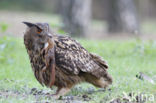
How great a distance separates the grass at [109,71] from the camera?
6047 millimetres

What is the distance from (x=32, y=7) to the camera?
3344 centimetres

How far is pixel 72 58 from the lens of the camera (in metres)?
6.02

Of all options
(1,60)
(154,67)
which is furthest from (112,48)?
(1,60)

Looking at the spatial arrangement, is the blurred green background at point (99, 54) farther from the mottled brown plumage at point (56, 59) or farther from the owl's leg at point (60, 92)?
the mottled brown plumage at point (56, 59)

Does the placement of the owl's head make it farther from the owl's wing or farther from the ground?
the ground

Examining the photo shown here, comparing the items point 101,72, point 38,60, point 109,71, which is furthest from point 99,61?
point 109,71

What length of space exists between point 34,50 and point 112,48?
21.9ft

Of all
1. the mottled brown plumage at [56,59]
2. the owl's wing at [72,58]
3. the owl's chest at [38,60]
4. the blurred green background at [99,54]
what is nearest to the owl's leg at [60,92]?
the mottled brown plumage at [56,59]

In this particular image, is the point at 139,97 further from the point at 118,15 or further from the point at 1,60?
the point at 118,15

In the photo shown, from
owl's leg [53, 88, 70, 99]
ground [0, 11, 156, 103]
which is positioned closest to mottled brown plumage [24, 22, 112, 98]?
owl's leg [53, 88, 70, 99]

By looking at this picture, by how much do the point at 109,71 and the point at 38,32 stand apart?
3.02m

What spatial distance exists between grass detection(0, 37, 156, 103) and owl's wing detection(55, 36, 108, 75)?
465mm

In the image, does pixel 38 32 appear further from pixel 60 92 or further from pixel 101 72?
pixel 101 72

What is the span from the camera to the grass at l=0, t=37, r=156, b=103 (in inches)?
238
